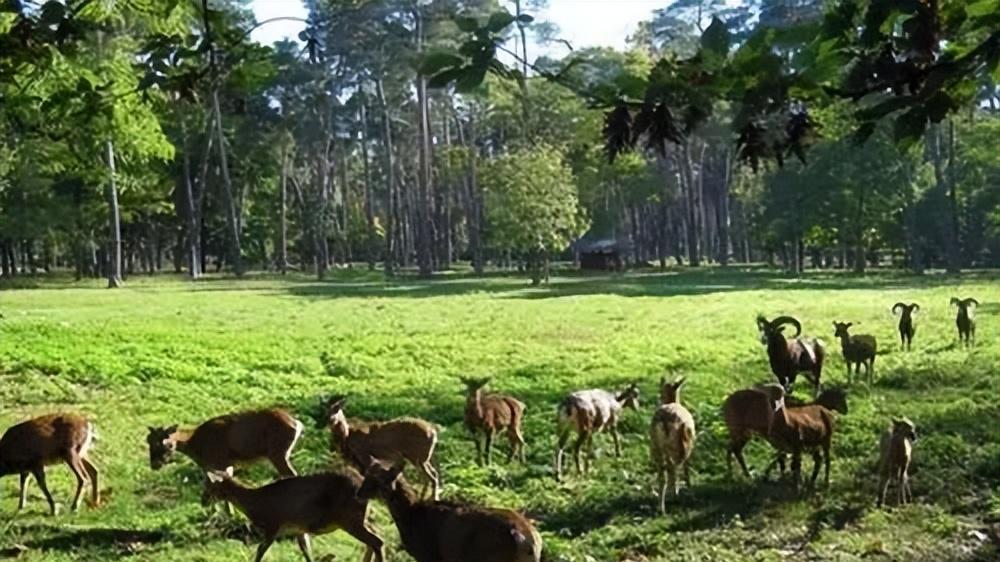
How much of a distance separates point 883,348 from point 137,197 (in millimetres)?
36370

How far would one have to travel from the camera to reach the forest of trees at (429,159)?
2697 mm

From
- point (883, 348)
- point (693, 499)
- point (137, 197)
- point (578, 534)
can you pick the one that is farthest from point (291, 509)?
point (137, 197)

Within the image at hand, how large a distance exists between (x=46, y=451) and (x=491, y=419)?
11.9 feet

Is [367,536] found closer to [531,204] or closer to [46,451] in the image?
[46,451]

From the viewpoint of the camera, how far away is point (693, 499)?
8.77 metres

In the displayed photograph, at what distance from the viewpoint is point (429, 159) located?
5372 centimetres

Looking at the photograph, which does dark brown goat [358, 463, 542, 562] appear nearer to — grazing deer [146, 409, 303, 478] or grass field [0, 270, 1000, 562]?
grass field [0, 270, 1000, 562]

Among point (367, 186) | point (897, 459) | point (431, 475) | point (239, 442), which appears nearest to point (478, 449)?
point (431, 475)

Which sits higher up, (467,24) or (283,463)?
(467,24)

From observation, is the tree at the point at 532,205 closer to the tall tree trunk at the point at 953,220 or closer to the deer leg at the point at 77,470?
the tall tree trunk at the point at 953,220

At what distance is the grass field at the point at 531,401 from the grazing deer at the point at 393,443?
1.36ft

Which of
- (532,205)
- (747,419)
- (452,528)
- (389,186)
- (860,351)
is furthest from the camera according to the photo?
(389,186)

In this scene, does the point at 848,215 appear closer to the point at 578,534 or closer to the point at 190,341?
the point at 190,341

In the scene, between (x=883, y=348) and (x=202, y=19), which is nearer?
(x=202, y=19)
